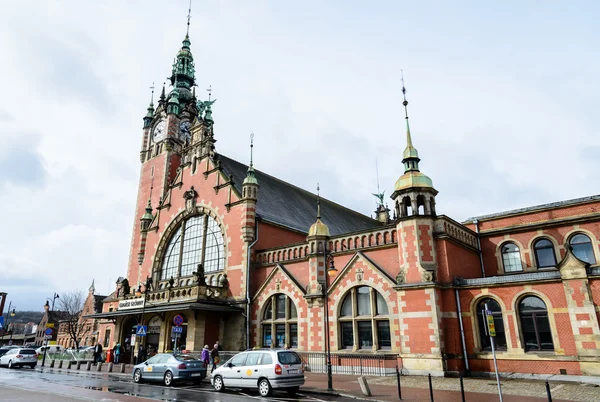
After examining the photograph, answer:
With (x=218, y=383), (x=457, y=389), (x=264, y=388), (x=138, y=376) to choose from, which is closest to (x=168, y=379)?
(x=138, y=376)

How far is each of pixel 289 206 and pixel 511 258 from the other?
19.5m

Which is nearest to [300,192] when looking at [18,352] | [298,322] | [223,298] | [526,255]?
[223,298]

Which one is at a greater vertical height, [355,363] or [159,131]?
[159,131]

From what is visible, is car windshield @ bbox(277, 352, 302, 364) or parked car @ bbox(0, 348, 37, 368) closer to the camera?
car windshield @ bbox(277, 352, 302, 364)

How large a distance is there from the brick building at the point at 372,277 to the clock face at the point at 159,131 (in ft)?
36.9

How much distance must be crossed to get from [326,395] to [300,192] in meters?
31.8

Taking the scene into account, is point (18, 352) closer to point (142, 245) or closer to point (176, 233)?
point (142, 245)

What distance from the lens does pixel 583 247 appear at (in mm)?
23906

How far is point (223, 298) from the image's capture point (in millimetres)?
30172

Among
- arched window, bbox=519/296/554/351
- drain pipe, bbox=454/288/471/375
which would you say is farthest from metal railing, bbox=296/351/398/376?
arched window, bbox=519/296/554/351

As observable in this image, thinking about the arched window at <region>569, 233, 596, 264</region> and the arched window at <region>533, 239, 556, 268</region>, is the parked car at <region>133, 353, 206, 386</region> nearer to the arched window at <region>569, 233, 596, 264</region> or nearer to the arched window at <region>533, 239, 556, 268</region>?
the arched window at <region>533, 239, 556, 268</region>

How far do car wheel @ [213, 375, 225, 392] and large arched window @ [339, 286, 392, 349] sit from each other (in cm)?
905

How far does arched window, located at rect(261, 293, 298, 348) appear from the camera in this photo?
27.1 metres

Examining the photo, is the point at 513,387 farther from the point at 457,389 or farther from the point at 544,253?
the point at 544,253
